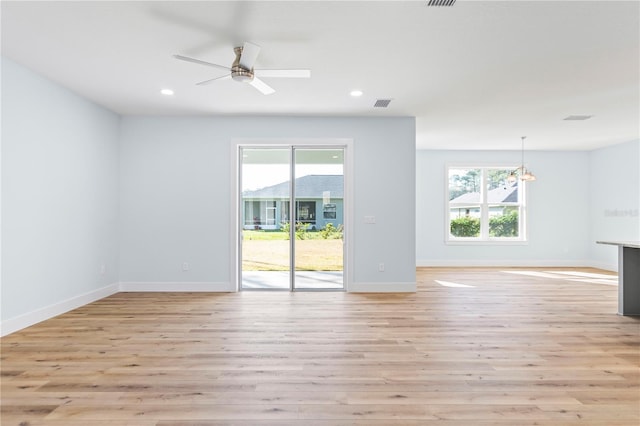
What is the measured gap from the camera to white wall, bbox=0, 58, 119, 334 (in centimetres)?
355

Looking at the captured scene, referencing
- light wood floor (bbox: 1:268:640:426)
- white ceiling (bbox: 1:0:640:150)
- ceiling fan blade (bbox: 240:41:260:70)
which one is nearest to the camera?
light wood floor (bbox: 1:268:640:426)

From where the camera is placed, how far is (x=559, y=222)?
27.5ft

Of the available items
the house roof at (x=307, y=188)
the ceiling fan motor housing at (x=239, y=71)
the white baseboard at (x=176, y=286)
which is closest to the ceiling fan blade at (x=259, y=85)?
the ceiling fan motor housing at (x=239, y=71)

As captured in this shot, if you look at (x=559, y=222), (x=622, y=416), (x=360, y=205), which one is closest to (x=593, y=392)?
(x=622, y=416)

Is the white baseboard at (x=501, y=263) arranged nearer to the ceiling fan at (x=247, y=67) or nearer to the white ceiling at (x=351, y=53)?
the white ceiling at (x=351, y=53)

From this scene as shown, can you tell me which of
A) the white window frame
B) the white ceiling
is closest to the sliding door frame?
the white ceiling

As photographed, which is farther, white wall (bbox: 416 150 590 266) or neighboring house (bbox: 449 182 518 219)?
neighboring house (bbox: 449 182 518 219)

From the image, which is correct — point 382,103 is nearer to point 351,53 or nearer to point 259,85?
point 351,53

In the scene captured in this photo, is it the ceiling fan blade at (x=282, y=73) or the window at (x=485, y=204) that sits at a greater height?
the ceiling fan blade at (x=282, y=73)

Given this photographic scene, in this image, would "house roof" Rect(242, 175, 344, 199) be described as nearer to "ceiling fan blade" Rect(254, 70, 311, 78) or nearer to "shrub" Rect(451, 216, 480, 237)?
"ceiling fan blade" Rect(254, 70, 311, 78)

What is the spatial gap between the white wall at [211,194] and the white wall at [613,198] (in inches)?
202

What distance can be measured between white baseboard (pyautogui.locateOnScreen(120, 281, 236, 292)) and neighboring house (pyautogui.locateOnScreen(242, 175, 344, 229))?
982 millimetres

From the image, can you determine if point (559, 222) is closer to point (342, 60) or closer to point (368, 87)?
point (368, 87)

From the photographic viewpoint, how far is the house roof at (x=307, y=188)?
5.73 metres
